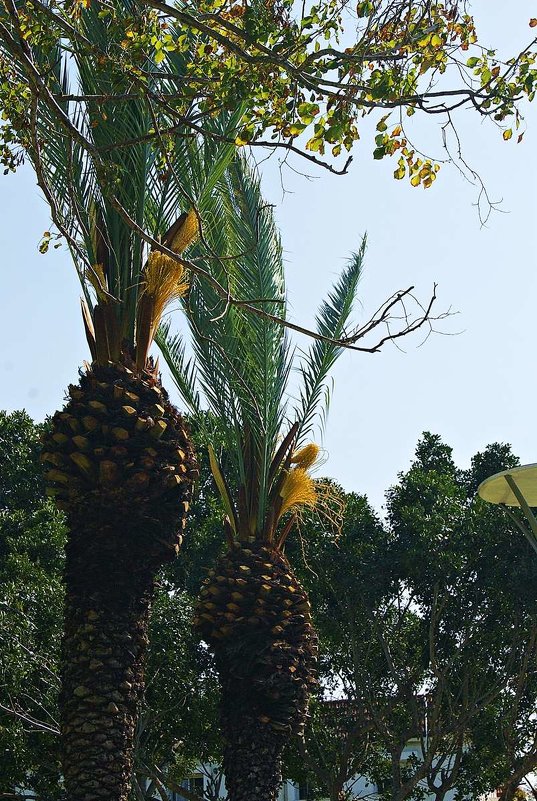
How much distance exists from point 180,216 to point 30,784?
35.2ft

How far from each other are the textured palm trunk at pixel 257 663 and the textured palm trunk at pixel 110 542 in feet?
9.64

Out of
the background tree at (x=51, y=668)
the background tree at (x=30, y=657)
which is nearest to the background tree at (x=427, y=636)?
the background tree at (x=51, y=668)

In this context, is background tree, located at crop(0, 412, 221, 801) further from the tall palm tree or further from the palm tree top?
the tall palm tree

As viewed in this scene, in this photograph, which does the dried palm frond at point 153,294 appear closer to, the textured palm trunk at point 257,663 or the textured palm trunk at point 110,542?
the textured palm trunk at point 110,542

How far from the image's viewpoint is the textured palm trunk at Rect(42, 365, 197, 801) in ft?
20.6

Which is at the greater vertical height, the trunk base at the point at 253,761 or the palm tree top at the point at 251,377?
the palm tree top at the point at 251,377

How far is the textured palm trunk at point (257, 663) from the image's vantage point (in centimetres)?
938

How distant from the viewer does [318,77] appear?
461 cm

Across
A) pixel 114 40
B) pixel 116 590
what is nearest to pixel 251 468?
pixel 116 590

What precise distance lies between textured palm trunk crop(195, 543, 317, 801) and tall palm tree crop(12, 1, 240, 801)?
9.75 ft

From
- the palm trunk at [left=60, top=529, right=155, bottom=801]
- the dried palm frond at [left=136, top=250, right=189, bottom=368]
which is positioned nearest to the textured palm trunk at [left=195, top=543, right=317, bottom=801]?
the palm trunk at [left=60, top=529, right=155, bottom=801]

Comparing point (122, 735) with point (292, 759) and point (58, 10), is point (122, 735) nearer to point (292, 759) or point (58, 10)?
point (58, 10)

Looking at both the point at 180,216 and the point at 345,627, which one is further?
the point at 345,627

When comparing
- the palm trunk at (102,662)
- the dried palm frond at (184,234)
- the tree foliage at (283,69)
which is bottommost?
the palm trunk at (102,662)
